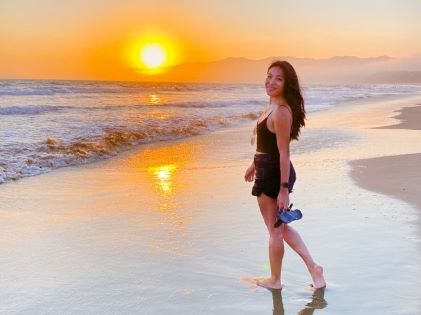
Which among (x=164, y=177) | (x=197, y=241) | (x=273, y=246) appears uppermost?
(x=273, y=246)

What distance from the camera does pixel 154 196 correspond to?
721 centimetres

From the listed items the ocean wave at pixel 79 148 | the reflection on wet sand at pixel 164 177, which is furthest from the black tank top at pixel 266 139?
the ocean wave at pixel 79 148

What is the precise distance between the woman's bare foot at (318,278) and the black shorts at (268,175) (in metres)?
0.63

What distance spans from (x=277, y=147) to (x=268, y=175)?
0.23 meters

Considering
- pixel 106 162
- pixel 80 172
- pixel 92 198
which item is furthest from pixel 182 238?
pixel 106 162

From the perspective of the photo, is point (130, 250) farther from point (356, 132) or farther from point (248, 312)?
point (356, 132)

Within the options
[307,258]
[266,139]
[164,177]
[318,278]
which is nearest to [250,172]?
[266,139]

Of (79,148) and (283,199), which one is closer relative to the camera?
(283,199)

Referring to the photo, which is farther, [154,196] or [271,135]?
[154,196]

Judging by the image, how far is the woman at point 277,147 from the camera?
12.2ft

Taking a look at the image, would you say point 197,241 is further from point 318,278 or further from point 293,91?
point 293,91

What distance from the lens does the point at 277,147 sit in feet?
12.5

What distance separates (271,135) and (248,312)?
4.02 feet

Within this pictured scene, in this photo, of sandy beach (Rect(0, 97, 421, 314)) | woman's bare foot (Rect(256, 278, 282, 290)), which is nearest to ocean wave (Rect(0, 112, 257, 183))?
sandy beach (Rect(0, 97, 421, 314))
